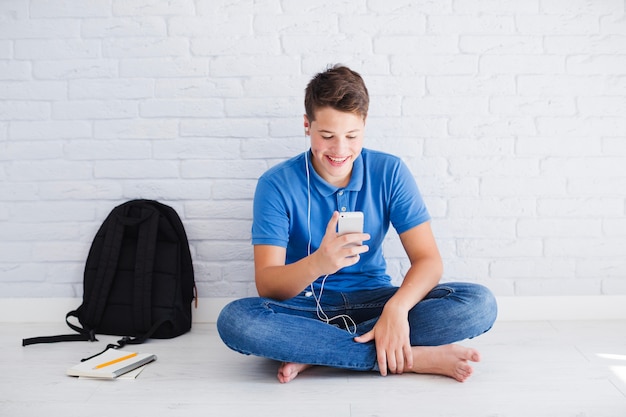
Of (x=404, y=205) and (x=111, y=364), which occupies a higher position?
(x=404, y=205)

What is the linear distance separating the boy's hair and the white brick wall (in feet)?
1.65

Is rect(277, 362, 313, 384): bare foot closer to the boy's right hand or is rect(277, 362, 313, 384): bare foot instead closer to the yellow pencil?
the boy's right hand

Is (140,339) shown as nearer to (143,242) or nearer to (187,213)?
(143,242)

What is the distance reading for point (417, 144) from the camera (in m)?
2.57

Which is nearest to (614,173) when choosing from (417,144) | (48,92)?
(417,144)

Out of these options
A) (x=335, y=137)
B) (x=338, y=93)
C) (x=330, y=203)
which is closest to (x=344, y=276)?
(x=330, y=203)

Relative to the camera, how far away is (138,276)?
98.1 inches

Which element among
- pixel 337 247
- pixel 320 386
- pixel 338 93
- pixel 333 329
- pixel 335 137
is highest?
pixel 338 93

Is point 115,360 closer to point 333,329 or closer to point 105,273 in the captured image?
point 105,273

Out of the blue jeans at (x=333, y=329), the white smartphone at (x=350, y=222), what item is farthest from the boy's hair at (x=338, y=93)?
the blue jeans at (x=333, y=329)

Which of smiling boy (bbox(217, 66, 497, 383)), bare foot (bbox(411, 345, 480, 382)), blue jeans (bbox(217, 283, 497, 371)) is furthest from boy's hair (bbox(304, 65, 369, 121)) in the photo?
bare foot (bbox(411, 345, 480, 382))

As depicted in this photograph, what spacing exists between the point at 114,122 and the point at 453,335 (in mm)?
1554

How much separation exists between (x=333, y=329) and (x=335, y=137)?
586mm

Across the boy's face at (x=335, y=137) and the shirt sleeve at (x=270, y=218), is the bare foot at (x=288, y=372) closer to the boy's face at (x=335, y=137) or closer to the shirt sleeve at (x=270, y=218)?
the shirt sleeve at (x=270, y=218)
